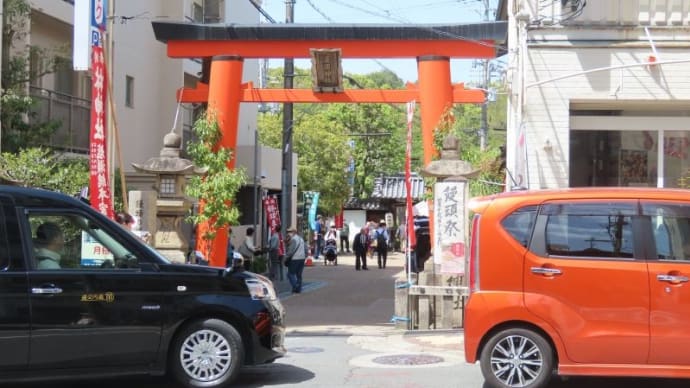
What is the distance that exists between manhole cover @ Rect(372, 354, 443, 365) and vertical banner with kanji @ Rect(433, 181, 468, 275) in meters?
2.86

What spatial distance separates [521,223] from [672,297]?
1483mm

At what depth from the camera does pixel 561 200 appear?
26.2ft

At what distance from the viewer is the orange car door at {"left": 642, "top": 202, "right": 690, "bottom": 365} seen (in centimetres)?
761

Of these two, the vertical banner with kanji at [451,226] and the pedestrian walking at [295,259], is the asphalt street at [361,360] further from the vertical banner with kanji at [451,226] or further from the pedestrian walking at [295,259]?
the pedestrian walking at [295,259]

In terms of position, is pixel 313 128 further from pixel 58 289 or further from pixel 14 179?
pixel 58 289

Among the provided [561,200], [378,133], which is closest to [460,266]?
[561,200]

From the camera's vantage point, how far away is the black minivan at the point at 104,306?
7.81m

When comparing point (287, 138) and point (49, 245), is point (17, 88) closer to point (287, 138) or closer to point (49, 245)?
point (49, 245)

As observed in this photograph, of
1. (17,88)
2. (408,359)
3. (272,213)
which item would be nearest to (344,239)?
(272,213)

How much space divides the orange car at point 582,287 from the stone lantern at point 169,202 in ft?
24.4

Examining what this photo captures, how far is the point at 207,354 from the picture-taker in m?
8.38

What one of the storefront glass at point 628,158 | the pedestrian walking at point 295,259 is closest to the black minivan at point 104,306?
the storefront glass at point 628,158

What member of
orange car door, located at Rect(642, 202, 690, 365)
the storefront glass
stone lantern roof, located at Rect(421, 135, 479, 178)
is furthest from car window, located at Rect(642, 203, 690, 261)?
the storefront glass

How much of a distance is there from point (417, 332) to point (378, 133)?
1446 inches
